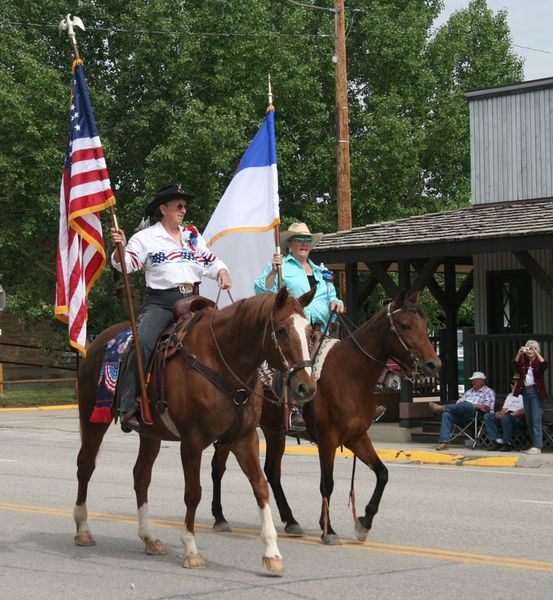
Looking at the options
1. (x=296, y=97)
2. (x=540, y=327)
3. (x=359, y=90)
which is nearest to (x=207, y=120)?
(x=296, y=97)

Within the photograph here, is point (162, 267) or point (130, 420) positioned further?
point (162, 267)

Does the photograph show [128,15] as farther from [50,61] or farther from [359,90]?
[359,90]

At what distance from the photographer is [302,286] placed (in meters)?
11.0

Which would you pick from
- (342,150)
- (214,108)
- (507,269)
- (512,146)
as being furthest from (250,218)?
(214,108)

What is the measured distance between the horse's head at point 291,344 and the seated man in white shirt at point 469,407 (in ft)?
40.1

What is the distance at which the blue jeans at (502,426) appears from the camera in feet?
65.1

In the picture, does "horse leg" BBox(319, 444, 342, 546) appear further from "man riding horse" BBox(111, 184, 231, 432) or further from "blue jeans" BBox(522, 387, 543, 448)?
"blue jeans" BBox(522, 387, 543, 448)

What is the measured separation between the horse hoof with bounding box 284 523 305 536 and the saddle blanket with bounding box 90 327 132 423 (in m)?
1.87

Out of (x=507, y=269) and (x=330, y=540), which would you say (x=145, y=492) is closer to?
(x=330, y=540)

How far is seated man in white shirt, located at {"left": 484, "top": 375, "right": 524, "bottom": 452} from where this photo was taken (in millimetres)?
19812

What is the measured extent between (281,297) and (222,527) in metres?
3.06

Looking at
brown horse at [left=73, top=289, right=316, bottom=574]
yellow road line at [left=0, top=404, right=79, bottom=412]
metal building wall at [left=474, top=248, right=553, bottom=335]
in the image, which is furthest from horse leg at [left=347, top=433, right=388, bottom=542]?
yellow road line at [left=0, top=404, right=79, bottom=412]

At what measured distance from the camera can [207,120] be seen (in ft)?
105

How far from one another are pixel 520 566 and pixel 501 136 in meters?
17.6
